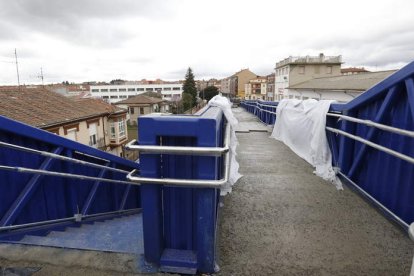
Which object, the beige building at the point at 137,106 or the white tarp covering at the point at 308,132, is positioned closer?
the white tarp covering at the point at 308,132

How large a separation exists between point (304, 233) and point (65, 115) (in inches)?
651

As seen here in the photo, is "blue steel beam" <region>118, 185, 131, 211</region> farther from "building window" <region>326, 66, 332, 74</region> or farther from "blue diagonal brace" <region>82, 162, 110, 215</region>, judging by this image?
"building window" <region>326, 66, 332, 74</region>

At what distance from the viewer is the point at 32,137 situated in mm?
3000

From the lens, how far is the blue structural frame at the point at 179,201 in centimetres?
191

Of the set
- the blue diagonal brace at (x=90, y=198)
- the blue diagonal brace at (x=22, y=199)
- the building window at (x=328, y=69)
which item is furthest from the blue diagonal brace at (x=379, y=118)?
the building window at (x=328, y=69)

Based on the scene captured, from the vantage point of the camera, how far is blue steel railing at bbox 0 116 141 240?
8.98ft

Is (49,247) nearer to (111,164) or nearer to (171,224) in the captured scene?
(171,224)

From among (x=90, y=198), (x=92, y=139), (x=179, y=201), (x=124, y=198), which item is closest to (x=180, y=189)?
(x=179, y=201)

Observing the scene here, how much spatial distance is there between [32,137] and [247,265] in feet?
8.74

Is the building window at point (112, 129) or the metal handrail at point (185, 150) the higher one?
the metal handrail at point (185, 150)

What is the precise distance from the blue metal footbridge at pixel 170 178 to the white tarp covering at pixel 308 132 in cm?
17

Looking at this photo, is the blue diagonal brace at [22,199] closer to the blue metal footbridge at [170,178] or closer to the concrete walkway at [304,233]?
the blue metal footbridge at [170,178]

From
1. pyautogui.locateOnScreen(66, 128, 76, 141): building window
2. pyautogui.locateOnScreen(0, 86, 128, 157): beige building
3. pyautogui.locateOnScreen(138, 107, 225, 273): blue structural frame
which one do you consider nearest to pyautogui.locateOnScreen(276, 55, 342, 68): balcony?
pyautogui.locateOnScreen(0, 86, 128, 157): beige building

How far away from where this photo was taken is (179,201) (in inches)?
83.4
